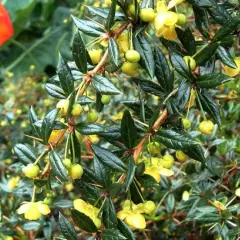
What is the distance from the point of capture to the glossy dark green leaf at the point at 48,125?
61 cm

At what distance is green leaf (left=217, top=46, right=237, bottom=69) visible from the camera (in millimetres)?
662

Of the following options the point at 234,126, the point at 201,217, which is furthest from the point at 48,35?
the point at 201,217

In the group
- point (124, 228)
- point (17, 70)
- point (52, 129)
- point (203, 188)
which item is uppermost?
point (52, 129)

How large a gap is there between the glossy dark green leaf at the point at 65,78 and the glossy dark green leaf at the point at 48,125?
3 centimetres

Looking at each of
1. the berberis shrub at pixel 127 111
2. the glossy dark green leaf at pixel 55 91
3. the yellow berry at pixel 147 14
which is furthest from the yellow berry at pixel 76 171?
the yellow berry at pixel 147 14

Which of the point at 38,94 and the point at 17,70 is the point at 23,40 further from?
the point at 38,94

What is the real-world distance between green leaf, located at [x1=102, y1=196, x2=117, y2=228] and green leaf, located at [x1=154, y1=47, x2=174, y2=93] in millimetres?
182

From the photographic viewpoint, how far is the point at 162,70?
0.68 meters

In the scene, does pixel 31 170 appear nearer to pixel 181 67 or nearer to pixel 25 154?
pixel 25 154

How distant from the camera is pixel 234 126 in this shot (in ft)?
3.51

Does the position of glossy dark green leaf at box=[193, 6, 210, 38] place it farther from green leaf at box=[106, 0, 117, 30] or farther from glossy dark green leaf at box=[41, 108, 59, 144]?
Answer: glossy dark green leaf at box=[41, 108, 59, 144]

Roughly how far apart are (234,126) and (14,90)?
3.89 ft

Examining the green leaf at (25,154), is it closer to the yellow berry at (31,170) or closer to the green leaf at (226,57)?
the yellow berry at (31,170)

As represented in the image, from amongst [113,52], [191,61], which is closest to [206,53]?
[191,61]
